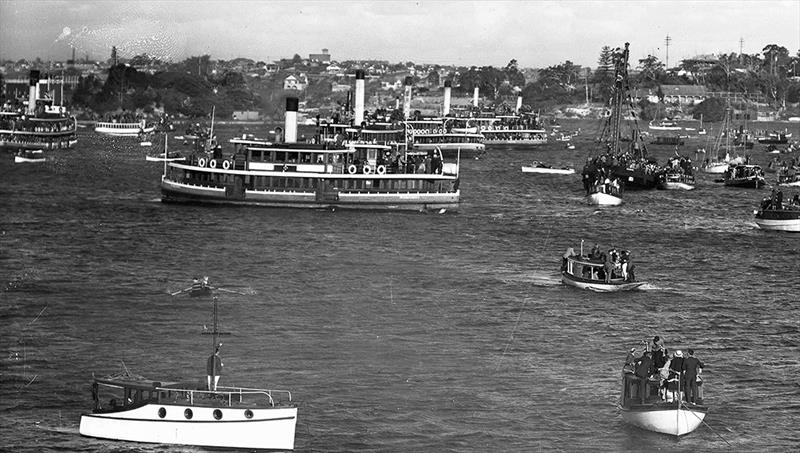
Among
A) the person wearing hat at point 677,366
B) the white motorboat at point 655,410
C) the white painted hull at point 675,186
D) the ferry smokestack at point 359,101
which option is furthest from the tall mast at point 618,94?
the person wearing hat at point 677,366

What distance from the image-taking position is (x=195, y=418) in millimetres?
41594

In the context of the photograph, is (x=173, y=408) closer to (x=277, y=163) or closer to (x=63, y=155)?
(x=277, y=163)

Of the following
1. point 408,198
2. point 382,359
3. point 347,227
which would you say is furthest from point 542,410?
point 408,198

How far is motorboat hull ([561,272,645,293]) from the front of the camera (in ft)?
243

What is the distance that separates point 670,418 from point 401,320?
22.0 metres

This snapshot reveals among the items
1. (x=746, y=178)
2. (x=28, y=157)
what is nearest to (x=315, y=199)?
(x=746, y=178)

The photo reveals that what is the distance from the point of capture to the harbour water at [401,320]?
156 ft

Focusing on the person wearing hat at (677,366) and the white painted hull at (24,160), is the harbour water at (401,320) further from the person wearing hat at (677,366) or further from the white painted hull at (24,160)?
the white painted hull at (24,160)

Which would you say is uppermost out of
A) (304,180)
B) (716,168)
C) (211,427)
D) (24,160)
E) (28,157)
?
(304,180)

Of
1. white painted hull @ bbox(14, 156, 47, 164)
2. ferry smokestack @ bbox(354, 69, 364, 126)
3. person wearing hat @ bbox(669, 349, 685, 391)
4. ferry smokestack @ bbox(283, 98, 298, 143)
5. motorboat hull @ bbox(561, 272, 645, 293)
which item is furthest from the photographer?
white painted hull @ bbox(14, 156, 47, 164)

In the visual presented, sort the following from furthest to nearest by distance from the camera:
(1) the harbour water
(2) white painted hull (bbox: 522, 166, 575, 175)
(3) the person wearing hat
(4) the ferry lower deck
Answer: (2) white painted hull (bbox: 522, 166, 575, 175) < (4) the ferry lower deck < (1) the harbour water < (3) the person wearing hat

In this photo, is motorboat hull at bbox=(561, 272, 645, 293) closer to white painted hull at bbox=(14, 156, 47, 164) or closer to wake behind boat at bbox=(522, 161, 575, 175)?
wake behind boat at bbox=(522, 161, 575, 175)

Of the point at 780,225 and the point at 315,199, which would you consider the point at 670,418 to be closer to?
the point at 780,225

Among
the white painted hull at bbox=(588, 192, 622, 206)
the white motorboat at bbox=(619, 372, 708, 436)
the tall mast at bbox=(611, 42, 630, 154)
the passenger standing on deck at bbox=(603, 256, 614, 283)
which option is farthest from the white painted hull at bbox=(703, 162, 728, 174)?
the white motorboat at bbox=(619, 372, 708, 436)
